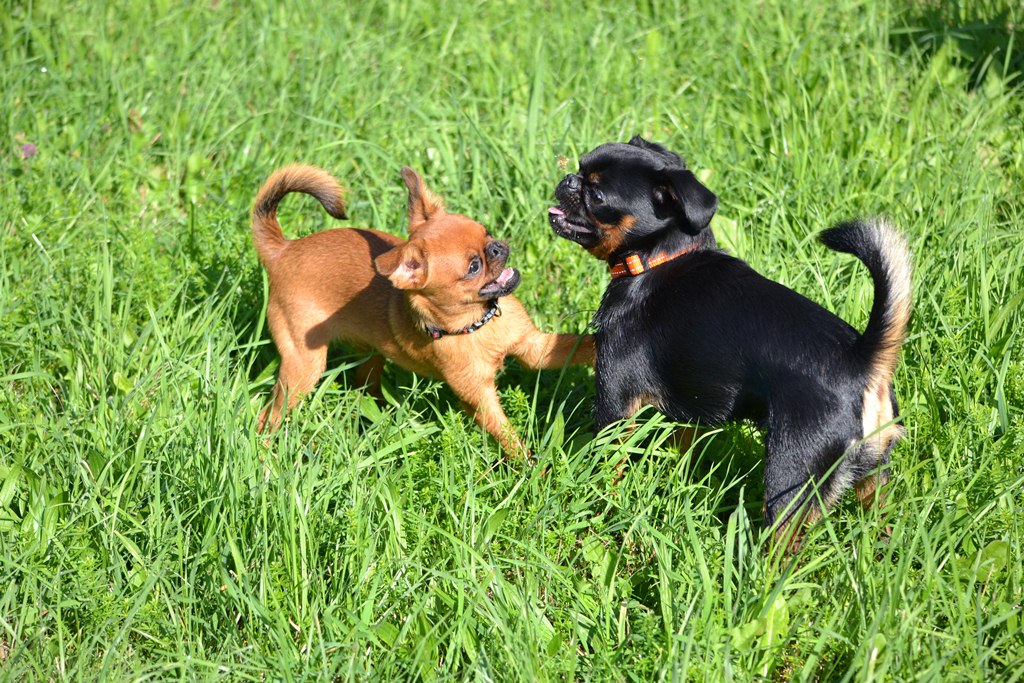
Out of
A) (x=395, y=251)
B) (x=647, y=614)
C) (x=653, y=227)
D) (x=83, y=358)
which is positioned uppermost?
A: (x=653, y=227)

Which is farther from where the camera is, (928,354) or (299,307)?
(299,307)

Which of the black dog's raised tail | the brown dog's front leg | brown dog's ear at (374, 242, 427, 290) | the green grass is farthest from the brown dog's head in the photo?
the black dog's raised tail

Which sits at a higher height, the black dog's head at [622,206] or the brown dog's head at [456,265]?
the black dog's head at [622,206]

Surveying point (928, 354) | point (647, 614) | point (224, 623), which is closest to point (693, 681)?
point (647, 614)

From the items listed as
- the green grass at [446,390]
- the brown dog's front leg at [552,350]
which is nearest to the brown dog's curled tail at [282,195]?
the green grass at [446,390]

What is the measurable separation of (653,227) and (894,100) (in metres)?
2.44

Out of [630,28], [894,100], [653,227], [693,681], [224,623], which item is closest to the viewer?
[693,681]

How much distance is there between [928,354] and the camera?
12.2ft

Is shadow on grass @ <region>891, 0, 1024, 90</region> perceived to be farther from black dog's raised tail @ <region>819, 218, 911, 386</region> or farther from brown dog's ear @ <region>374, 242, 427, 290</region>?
brown dog's ear @ <region>374, 242, 427, 290</region>

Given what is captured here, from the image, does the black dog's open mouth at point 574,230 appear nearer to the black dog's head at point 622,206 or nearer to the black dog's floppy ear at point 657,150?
the black dog's head at point 622,206

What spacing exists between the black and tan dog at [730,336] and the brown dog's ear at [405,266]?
555 millimetres

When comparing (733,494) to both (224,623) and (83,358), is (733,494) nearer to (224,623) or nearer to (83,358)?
(224,623)

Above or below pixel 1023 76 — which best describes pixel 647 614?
below

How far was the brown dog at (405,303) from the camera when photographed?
3.76m
